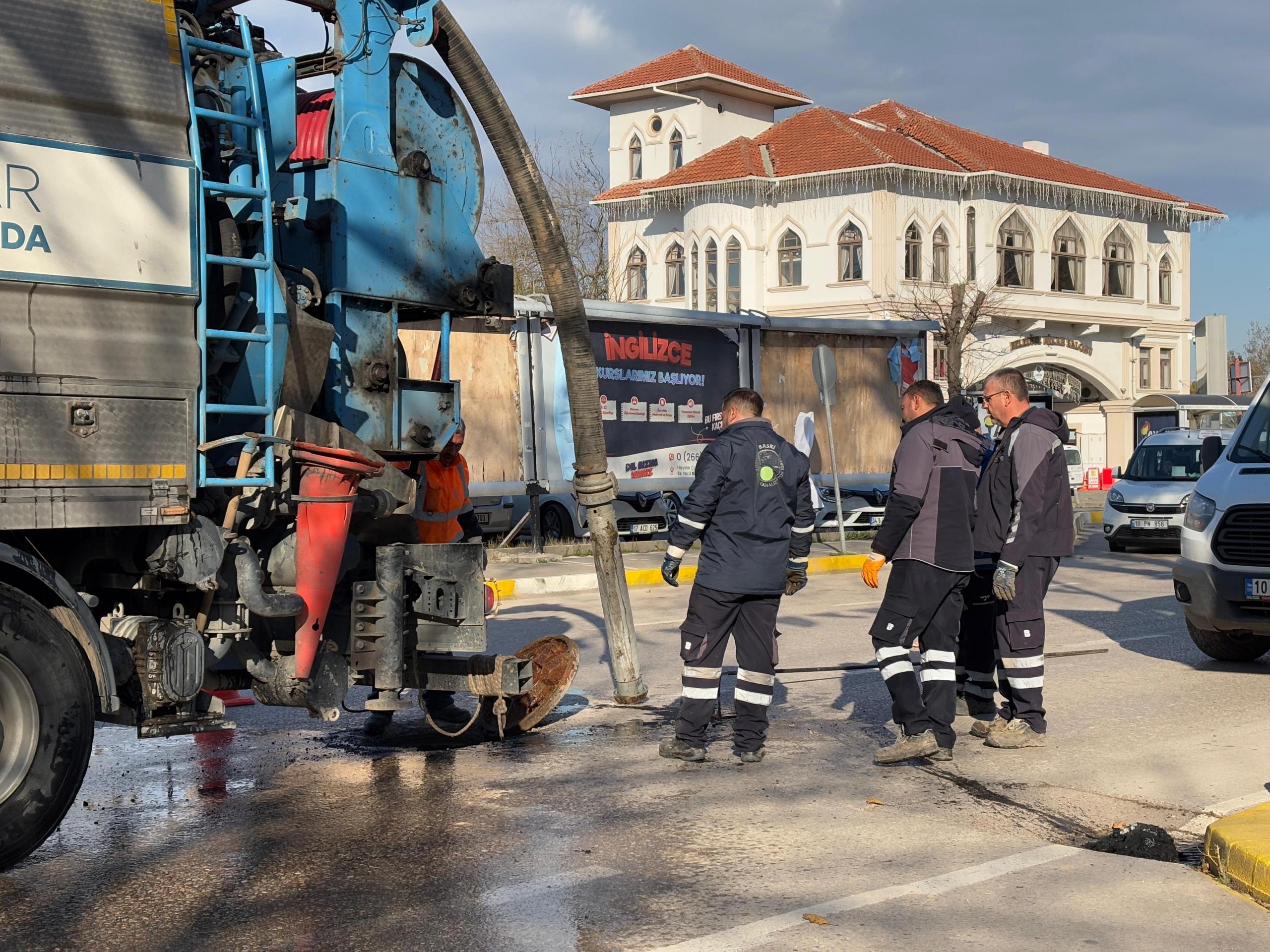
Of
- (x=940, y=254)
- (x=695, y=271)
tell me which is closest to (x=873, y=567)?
(x=940, y=254)

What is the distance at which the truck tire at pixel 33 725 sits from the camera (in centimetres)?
495

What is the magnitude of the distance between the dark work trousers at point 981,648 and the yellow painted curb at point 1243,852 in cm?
247

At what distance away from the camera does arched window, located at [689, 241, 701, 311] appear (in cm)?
4844

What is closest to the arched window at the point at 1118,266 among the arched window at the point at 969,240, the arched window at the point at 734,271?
the arched window at the point at 969,240

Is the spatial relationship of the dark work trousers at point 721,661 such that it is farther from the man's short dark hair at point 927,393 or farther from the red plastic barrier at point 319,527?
the red plastic barrier at point 319,527

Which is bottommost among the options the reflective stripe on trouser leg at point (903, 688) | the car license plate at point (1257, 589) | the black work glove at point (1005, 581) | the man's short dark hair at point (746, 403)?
the reflective stripe on trouser leg at point (903, 688)

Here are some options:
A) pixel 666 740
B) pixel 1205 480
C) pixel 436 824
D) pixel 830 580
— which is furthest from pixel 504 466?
pixel 436 824

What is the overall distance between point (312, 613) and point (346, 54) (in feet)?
8.86

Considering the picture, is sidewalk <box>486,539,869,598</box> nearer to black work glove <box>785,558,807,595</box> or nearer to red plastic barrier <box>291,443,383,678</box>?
black work glove <box>785,558,807,595</box>

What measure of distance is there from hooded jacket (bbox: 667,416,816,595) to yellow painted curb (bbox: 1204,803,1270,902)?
2.43 metres

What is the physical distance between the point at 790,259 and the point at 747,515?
40.6m

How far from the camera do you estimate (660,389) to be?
19688mm

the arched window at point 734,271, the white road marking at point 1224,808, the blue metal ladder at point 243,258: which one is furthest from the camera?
the arched window at point 734,271

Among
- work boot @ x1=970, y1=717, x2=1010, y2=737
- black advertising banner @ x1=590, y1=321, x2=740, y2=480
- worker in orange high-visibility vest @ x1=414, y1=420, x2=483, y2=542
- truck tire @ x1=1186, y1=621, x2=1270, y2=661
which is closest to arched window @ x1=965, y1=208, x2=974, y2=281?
black advertising banner @ x1=590, y1=321, x2=740, y2=480
